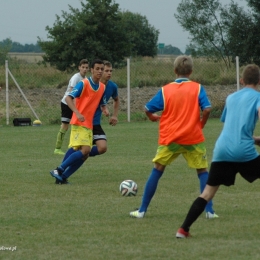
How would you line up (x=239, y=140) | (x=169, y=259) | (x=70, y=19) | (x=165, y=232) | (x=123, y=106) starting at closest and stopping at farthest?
(x=169, y=259) < (x=239, y=140) < (x=165, y=232) < (x=123, y=106) < (x=70, y=19)

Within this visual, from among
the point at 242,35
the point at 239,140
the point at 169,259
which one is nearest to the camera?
the point at 169,259

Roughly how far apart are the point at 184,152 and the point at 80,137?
285cm

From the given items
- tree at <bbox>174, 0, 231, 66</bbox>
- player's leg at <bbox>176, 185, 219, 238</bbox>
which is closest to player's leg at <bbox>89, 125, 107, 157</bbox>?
player's leg at <bbox>176, 185, 219, 238</bbox>

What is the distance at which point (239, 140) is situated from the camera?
240 inches

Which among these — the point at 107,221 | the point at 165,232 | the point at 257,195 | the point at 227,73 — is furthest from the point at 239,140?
the point at 227,73

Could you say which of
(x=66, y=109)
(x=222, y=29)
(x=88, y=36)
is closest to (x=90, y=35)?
(x=88, y=36)

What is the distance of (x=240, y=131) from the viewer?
6.10m

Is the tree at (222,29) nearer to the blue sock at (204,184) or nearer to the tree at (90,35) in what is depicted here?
the tree at (90,35)

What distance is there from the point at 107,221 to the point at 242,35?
32.6 metres

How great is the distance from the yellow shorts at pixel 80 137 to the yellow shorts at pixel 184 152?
275 centimetres

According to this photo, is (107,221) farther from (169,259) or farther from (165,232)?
(169,259)

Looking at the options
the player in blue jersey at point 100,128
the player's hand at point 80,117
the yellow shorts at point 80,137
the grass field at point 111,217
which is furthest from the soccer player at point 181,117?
the player in blue jersey at point 100,128

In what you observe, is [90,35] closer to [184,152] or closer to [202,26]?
[202,26]

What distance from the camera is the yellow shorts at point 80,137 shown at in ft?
32.4
